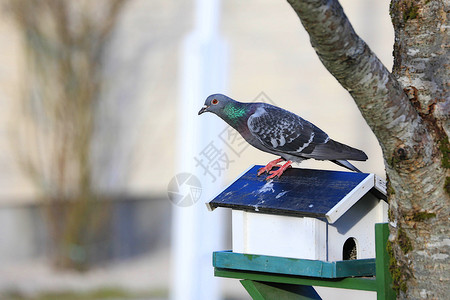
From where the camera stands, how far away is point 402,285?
227cm

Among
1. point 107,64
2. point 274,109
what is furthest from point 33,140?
point 274,109

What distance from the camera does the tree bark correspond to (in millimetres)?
1920

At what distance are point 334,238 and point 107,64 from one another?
19.1 ft

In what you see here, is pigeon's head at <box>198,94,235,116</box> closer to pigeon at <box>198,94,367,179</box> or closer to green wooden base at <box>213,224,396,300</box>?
pigeon at <box>198,94,367,179</box>

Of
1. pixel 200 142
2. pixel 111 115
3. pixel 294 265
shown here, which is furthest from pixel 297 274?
pixel 111 115

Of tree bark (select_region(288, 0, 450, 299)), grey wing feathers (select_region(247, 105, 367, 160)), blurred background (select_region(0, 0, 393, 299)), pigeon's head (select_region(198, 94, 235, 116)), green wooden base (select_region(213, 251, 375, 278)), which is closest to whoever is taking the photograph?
tree bark (select_region(288, 0, 450, 299))

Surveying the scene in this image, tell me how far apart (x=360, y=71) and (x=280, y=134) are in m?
1.00

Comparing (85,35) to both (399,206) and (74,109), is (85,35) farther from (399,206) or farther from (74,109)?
(399,206)

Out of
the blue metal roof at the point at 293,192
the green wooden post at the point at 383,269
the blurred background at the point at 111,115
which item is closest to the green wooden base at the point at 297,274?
the green wooden post at the point at 383,269

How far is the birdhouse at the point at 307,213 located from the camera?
2.48 metres

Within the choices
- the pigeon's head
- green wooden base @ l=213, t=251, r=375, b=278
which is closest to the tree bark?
green wooden base @ l=213, t=251, r=375, b=278

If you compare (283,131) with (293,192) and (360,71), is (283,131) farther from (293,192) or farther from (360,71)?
(360,71)

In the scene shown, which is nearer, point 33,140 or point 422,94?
point 422,94

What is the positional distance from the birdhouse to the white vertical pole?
8.80ft
